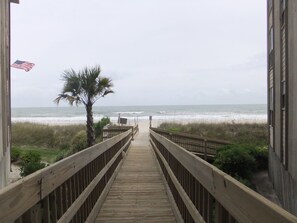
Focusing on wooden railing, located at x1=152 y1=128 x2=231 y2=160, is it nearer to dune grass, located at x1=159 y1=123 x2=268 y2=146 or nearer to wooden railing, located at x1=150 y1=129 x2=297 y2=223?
dune grass, located at x1=159 y1=123 x2=268 y2=146

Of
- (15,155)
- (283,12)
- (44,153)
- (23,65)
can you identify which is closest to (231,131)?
(44,153)

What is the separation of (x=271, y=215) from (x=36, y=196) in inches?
63.4

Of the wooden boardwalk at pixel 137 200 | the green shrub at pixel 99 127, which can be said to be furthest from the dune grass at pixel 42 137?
the wooden boardwalk at pixel 137 200

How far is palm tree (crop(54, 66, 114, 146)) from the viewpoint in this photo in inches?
807

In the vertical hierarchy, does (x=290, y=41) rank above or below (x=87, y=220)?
above

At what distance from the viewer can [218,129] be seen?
33.3 m

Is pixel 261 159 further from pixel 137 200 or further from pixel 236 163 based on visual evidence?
pixel 137 200

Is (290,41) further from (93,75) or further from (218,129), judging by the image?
(218,129)

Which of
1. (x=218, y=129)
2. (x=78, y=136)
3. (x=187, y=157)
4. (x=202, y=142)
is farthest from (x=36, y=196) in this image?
(x=218, y=129)

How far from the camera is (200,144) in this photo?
67.4 ft

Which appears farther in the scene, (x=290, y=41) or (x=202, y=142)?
(x=202, y=142)

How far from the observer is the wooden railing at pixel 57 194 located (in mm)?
2130

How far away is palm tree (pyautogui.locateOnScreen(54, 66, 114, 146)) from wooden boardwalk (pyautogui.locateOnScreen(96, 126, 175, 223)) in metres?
10.2

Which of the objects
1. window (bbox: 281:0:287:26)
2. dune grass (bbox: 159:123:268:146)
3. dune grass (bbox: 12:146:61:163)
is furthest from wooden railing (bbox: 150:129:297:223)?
dune grass (bbox: 159:123:268:146)
